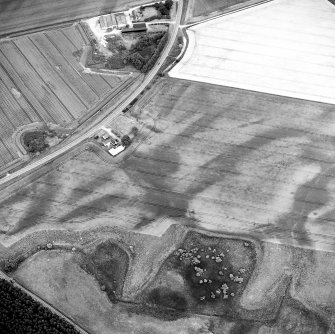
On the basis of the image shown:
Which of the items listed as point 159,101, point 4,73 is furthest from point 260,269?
point 4,73

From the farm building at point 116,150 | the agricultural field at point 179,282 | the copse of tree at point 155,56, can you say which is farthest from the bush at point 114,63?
the agricultural field at point 179,282

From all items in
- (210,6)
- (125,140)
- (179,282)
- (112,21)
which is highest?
(112,21)

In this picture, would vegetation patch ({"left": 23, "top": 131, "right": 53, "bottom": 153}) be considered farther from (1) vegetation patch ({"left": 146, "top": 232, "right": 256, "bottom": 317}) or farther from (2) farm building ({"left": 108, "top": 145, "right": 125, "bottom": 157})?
(1) vegetation patch ({"left": 146, "top": 232, "right": 256, "bottom": 317})

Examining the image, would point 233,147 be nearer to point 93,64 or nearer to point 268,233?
point 268,233

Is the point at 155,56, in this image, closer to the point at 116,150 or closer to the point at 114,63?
the point at 114,63

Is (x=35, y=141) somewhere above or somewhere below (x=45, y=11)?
below

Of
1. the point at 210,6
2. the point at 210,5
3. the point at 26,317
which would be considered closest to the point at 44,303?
the point at 26,317

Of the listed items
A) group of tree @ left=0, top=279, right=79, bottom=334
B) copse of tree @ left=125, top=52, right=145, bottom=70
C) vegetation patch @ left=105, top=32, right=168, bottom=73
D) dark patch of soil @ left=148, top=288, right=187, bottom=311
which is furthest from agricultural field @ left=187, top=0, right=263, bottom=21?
group of tree @ left=0, top=279, right=79, bottom=334

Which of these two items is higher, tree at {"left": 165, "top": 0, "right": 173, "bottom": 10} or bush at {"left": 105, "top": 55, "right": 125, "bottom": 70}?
tree at {"left": 165, "top": 0, "right": 173, "bottom": 10}
